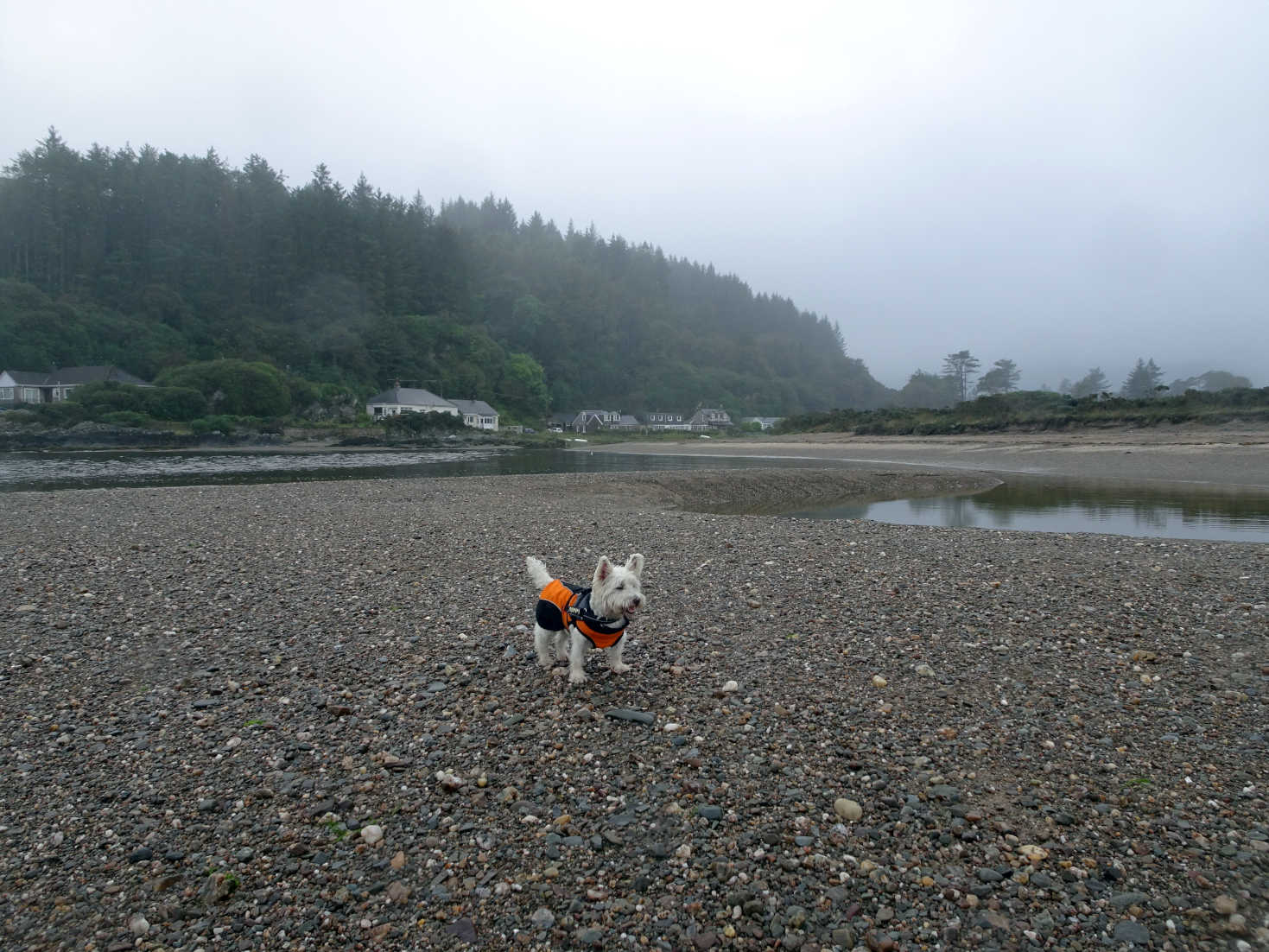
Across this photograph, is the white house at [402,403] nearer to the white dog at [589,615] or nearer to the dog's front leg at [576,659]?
Result: the white dog at [589,615]

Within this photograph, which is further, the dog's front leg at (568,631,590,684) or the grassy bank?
the grassy bank

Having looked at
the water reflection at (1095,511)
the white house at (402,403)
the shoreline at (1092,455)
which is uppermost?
the white house at (402,403)

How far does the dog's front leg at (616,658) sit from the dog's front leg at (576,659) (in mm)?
262

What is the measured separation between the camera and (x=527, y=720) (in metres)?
4.95

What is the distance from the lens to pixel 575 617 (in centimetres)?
543

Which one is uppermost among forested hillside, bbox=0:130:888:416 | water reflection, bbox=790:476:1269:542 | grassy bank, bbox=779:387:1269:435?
forested hillside, bbox=0:130:888:416

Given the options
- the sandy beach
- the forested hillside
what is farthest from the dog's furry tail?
the forested hillside

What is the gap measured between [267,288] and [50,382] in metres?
30.9

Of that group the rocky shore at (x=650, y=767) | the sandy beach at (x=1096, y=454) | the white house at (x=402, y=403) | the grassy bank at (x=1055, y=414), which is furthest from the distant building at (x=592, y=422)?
the rocky shore at (x=650, y=767)

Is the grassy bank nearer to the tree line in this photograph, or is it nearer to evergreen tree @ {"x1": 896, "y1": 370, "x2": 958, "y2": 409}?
the tree line

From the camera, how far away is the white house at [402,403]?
89.9 meters

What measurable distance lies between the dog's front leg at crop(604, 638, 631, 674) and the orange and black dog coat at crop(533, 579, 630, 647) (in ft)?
0.20

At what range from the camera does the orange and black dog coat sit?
538 centimetres

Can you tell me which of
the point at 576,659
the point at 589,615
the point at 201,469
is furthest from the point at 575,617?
the point at 201,469
